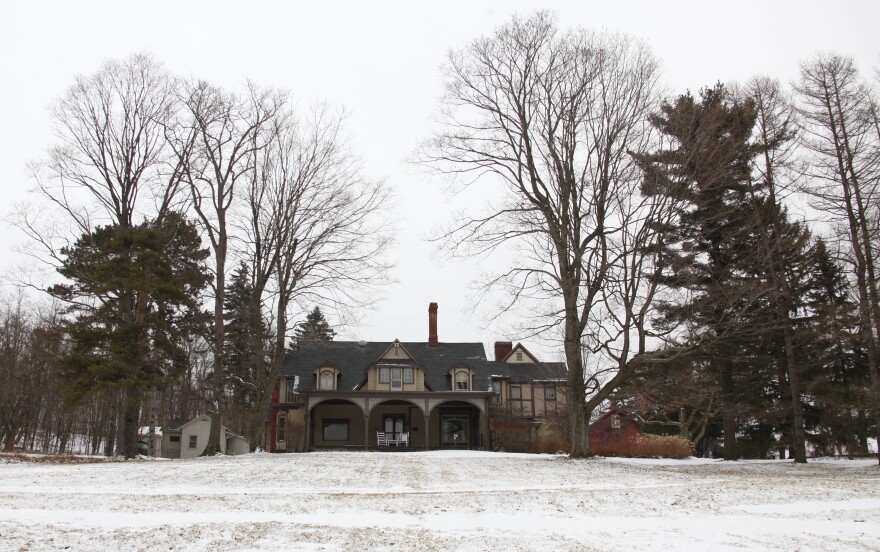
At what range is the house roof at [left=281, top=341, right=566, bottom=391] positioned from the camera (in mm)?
38188

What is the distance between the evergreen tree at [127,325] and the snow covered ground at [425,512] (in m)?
Answer: 6.70

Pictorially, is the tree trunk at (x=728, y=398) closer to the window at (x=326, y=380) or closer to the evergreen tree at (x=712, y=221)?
the evergreen tree at (x=712, y=221)

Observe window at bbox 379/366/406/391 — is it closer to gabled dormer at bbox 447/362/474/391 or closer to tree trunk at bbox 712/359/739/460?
gabled dormer at bbox 447/362/474/391

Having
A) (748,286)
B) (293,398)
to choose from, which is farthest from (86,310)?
(748,286)

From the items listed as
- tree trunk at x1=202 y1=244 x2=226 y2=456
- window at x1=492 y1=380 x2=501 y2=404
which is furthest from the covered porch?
tree trunk at x1=202 y1=244 x2=226 y2=456

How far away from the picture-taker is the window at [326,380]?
3700cm

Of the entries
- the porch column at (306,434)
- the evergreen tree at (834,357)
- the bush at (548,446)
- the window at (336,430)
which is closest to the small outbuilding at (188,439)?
the window at (336,430)

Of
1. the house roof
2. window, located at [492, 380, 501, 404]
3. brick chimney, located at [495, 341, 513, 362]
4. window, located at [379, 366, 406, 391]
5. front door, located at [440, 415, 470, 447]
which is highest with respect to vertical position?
brick chimney, located at [495, 341, 513, 362]

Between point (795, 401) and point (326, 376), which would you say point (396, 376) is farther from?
point (795, 401)

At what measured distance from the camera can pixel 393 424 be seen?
38.6m

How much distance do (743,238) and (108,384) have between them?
22.0 meters

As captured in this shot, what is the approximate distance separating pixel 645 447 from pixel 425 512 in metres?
19.3

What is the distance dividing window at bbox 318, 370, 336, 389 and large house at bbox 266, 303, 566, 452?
6 cm

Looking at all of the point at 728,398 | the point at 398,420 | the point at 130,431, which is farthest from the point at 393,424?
the point at 728,398
